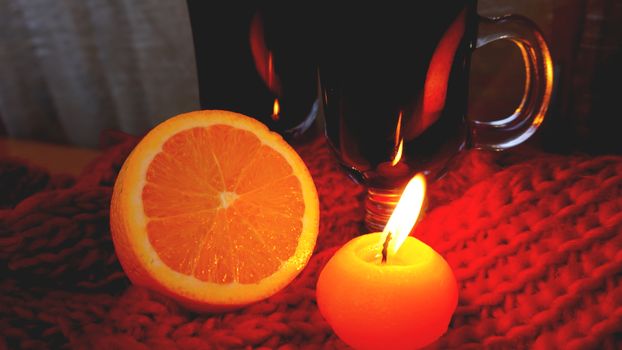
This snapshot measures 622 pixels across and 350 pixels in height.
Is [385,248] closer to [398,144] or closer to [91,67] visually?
[398,144]

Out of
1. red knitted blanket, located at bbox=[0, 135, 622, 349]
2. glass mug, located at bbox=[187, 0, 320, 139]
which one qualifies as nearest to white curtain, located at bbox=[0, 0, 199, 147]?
glass mug, located at bbox=[187, 0, 320, 139]

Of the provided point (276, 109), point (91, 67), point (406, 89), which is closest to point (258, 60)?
point (276, 109)

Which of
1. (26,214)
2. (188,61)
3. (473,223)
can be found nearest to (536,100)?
(473,223)

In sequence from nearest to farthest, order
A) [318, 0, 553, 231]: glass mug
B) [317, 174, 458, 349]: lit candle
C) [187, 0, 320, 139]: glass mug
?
[317, 174, 458, 349]: lit candle
[318, 0, 553, 231]: glass mug
[187, 0, 320, 139]: glass mug

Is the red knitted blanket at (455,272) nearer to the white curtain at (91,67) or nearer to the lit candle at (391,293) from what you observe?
the lit candle at (391,293)

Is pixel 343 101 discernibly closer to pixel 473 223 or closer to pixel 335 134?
pixel 335 134

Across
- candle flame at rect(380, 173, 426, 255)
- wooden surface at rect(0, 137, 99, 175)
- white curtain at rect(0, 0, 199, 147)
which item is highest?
candle flame at rect(380, 173, 426, 255)

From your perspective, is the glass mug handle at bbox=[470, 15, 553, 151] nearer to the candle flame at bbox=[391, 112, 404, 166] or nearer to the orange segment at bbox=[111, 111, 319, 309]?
the candle flame at bbox=[391, 112, 404, 166]
